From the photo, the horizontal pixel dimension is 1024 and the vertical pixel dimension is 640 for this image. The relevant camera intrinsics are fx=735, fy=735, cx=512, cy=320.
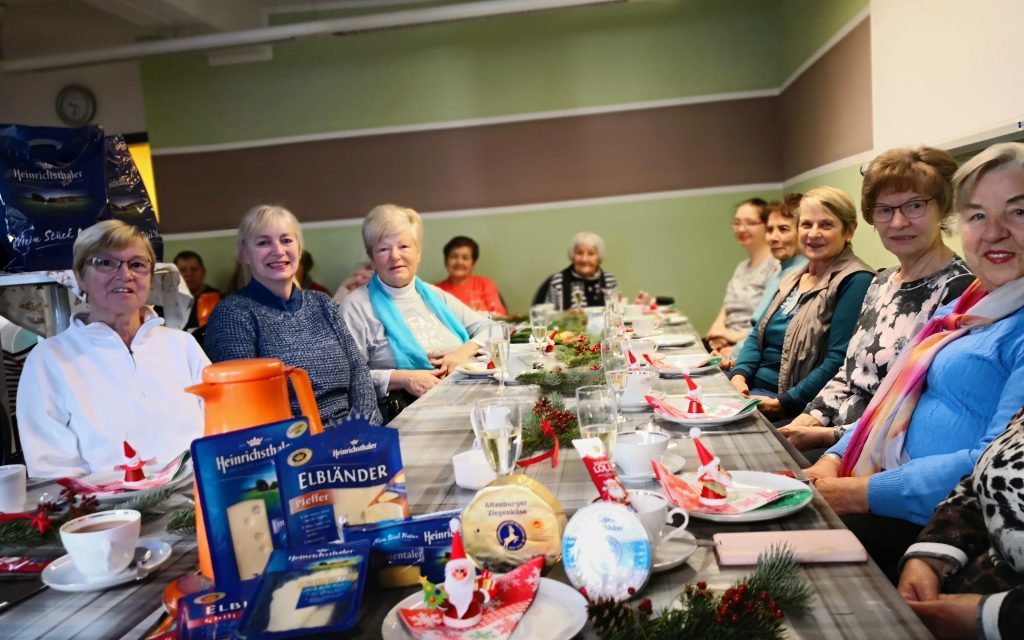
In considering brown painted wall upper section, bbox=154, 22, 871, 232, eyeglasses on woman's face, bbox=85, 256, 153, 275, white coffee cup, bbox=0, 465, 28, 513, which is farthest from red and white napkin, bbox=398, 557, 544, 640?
brown painted wall upper section, bbox=154, 22, 871, 232

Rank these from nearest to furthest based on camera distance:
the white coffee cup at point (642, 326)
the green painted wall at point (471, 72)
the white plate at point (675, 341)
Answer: the white plate at point (675, 341) → the white coffee cup at point (642, 326) → the green painted wall at point (471, 72)

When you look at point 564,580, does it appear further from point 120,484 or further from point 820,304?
point 820,304

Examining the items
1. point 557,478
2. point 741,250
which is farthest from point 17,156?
point 741,250

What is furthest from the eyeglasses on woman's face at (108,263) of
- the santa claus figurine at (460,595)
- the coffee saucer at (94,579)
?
the santa claus figurine at (460,595)

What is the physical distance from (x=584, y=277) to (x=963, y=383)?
3.91 meters

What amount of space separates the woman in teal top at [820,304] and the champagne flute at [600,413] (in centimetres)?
161

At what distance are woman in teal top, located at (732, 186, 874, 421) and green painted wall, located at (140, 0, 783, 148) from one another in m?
3.24

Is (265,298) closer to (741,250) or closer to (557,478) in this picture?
(557,478)

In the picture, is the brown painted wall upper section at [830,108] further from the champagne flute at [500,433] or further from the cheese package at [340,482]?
the cheese package at [340,482]

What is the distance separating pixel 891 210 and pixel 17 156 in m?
2.73

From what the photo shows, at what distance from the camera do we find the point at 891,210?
2070mm

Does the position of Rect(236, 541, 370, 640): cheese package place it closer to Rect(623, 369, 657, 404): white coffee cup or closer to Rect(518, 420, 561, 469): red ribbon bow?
Rect(518, 420, 561, 469): red ribbon bow

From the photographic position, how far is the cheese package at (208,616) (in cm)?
80

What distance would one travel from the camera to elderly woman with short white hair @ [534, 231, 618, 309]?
5.27 metres
